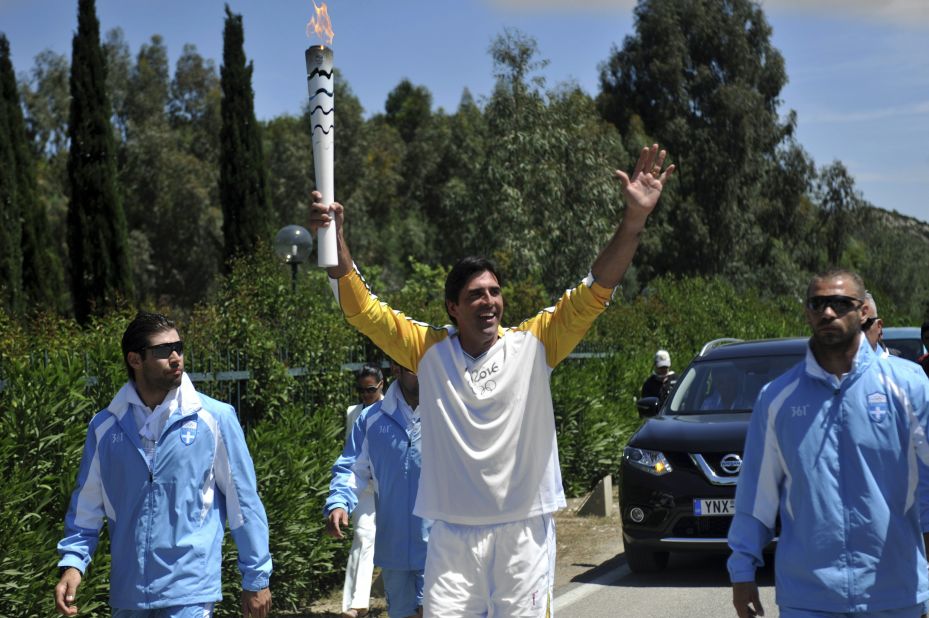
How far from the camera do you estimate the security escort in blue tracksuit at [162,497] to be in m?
4.63

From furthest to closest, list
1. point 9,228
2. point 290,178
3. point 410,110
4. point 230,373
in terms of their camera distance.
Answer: point 410,110 < point 290,178 < point 9,228 < point 230,373

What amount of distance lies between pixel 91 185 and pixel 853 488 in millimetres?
28638

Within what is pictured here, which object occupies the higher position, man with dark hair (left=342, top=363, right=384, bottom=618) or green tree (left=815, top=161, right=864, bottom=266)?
green tree (left=815, top=161, right=864, bottom=266)

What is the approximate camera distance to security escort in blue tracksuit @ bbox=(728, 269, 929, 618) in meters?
4.05

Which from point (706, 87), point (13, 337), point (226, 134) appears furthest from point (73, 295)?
point (706, 87)

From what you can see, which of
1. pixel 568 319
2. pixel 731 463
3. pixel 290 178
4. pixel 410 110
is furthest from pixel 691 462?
pixel 410 110

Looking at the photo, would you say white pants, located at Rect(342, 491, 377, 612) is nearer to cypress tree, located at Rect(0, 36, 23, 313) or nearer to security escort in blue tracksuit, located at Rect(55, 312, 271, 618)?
security escort in blue tracksuit, located at Rect(55, 312, 271, 618)

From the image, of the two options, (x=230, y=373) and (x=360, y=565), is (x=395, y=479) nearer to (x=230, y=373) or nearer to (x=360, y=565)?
(x=360, y=565)

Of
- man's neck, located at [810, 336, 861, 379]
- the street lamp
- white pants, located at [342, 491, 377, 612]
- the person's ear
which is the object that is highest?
the street lamp

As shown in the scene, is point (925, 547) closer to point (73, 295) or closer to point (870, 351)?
point (870, 351)

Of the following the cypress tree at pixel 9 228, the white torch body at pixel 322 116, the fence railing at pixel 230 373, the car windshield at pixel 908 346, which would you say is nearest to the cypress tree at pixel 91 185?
the cypress tree at pixel 9 228

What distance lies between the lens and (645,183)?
449 cm

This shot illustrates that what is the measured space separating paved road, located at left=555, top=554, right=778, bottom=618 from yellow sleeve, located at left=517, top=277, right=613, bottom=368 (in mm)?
4441

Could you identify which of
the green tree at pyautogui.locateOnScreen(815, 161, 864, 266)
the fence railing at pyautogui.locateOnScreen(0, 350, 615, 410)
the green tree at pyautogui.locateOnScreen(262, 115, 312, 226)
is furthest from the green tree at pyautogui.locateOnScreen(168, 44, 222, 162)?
the fence railing at pyautogui.locateOnScreen(0, 350, 615, 410)
